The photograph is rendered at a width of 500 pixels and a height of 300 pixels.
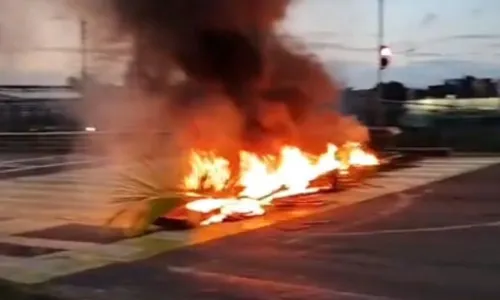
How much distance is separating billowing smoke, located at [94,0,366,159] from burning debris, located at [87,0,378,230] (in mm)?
14

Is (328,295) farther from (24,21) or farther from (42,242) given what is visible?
(24,21)

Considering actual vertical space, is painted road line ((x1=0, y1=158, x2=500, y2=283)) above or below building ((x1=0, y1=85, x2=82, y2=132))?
below

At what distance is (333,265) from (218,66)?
553 cm

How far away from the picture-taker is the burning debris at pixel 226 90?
46.3ft

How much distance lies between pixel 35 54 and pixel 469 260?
612cm

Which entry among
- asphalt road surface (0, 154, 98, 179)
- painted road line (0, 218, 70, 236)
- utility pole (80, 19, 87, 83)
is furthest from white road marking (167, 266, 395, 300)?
asphalt road surface (0, 154, 98, 179)

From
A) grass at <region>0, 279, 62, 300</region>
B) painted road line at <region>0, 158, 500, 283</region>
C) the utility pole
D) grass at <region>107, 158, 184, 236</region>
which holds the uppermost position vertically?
the utility pole

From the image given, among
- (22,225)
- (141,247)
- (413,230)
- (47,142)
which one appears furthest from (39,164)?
(413,230)

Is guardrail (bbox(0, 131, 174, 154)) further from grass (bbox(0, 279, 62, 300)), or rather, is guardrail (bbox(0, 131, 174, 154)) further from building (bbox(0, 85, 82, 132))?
grass (bbox(0, 279, 62, 300))

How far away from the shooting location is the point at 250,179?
15.0 meters

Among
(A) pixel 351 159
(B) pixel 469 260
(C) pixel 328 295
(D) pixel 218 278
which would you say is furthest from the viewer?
(A) pixel 351 159

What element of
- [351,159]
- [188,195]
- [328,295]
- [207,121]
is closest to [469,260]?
[328,295]

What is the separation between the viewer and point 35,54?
13.2m

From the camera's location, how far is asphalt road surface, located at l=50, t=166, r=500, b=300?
354 inches
